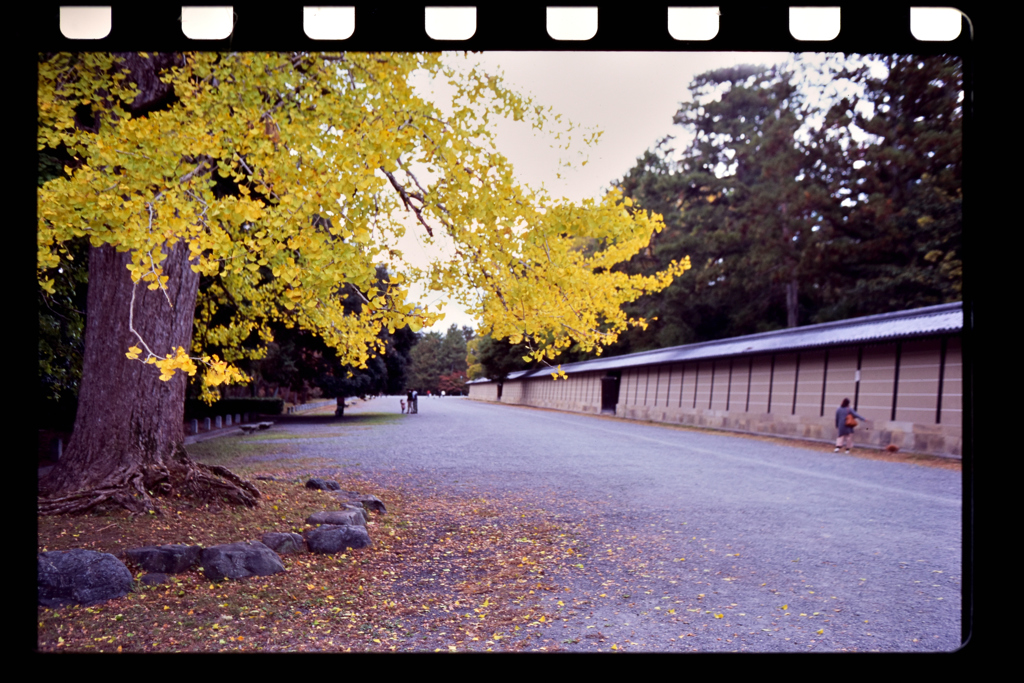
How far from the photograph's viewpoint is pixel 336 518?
19.4 ft

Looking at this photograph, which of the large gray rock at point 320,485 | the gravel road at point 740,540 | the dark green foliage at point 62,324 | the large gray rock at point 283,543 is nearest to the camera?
the gravel road at point 740,540

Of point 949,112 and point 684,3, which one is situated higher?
point 949,112

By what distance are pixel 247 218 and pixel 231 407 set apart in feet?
63.3

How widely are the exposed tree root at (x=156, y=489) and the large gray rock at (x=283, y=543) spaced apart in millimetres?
1192

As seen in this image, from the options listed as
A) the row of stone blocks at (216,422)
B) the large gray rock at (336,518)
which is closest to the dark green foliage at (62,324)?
the large gray rock at (336,518)

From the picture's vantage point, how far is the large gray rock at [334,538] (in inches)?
204

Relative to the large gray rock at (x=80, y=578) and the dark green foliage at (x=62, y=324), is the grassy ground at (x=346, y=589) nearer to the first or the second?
the large gray rock at (x=80, y=578)

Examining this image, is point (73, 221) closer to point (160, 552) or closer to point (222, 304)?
point (160, 552)

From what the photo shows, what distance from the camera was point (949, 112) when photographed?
1633cm

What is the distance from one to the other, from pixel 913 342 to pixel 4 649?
55.5 ft

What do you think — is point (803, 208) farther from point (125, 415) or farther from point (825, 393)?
point (125, 415)

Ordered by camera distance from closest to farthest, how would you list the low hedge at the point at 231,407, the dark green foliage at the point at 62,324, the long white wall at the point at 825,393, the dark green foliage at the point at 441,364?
the dark green foliage at the point at 62,324 → the long white wall at the point at 825,393 → the low hedge at the point at 231,407 → the dark green foliage at the point at 441,364

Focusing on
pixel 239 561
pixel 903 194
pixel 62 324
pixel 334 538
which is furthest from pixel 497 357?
pixel 239 561

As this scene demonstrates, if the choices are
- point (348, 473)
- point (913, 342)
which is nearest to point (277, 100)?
point (348, 473)
